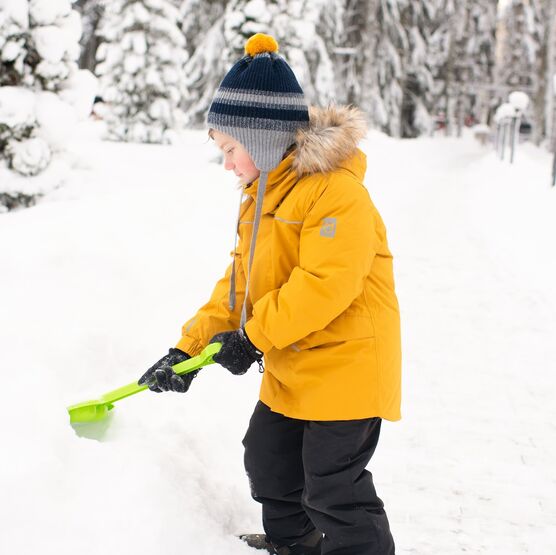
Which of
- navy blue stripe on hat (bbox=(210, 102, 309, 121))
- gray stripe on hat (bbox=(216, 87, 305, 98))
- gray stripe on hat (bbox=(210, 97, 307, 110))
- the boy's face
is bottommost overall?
the boy's face

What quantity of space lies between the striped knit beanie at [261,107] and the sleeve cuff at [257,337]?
50 centimetres

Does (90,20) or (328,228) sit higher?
(90,20)

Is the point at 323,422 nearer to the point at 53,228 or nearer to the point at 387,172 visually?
the point at 53,228

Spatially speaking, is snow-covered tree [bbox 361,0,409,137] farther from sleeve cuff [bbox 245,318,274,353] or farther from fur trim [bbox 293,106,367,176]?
sleeve cuff [bbox 245,318,274,353]

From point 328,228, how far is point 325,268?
0.39 feet

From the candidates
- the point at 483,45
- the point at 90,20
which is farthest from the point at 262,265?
the point at 483,45

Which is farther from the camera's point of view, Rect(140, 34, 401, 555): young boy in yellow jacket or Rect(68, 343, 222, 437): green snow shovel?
Rect(68, 343, 222, 437): green snow shovel

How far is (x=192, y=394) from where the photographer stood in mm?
3898

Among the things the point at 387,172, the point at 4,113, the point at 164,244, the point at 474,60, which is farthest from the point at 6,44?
the point at 474,60

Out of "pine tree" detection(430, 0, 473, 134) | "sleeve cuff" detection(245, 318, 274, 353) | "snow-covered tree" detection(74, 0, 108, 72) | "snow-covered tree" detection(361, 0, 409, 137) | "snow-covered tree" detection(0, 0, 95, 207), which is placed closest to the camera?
"sleeve cuff" detection(245, 318, 274, 353)

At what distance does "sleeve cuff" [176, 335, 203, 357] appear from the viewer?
96.3 inches

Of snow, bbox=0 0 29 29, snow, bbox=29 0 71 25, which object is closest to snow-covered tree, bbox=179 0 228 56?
snow, bbox=29 0 71 25

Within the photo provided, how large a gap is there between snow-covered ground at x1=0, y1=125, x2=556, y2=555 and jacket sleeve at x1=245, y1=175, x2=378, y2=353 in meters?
0.87

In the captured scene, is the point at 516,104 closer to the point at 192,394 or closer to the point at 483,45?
the point at 192,394
